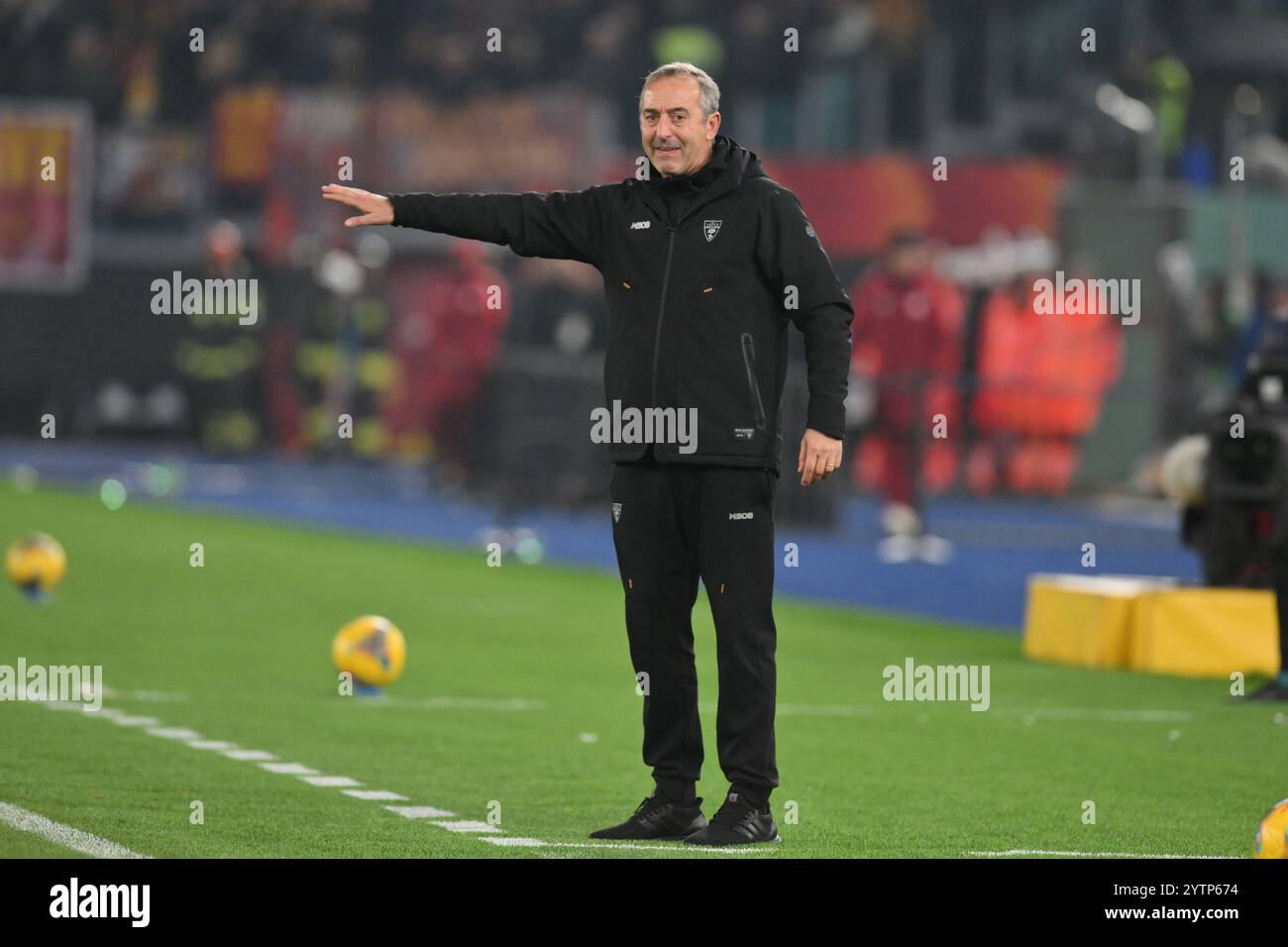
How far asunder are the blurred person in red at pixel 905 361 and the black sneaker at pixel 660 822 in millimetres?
15217

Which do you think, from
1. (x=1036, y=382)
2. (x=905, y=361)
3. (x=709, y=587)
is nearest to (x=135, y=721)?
(x=709, y=587)

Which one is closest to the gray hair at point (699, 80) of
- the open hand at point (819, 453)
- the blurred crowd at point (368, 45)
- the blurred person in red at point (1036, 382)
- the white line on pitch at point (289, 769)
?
the open hand at point (819, 453)

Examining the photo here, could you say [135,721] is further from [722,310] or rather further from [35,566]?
[35,566]

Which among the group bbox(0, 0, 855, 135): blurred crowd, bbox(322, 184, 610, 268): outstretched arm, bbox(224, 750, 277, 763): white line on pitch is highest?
bbox(0, 0, 855, 135): blurred crowd

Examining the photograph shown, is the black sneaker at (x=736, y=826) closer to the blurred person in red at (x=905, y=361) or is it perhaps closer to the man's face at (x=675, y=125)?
the man's face at (x=675, y=125)

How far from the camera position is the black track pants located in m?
8.23

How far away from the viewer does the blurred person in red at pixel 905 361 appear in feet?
80.3

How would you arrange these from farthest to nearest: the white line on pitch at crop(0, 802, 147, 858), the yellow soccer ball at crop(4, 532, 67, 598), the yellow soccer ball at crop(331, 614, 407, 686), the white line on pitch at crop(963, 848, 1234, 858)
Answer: the yellow soccer ball at crop(4, 532, 67, 598), the yellow soccer ball at crop(331, 614, 407, 686), the white line on pitch at crop(963, 848, 1234, 858), the white line on pitch at crop(0, 802, 147, 858)

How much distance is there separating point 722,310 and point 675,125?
575 millimetres

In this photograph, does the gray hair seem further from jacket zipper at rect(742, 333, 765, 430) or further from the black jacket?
jacket zipper at rect(742, 333, 765, 430)

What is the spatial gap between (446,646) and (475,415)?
1411 centimetres

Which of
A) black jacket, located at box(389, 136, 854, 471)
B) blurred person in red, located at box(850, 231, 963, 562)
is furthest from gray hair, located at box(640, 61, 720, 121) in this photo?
blurred person in red, located at box(850, 231, 963, 562)

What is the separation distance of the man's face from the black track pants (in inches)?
36.5

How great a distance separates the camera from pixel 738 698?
8266mm
